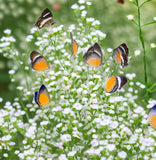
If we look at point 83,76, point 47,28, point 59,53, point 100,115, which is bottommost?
point 100,115

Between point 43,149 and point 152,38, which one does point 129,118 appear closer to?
point 43,149

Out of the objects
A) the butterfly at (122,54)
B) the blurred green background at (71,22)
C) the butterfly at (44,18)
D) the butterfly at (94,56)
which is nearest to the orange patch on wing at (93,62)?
the butterfly at (94,56)

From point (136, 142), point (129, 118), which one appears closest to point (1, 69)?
point (129, 118)

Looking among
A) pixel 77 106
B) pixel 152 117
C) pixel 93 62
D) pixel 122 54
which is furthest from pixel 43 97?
pixel 152 117

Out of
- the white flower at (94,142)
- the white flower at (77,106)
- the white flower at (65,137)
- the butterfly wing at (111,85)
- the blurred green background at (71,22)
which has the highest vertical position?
the blurred green background at (71,22)

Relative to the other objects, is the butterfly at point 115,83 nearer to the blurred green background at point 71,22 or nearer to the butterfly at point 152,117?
the butterfly at point 152,117

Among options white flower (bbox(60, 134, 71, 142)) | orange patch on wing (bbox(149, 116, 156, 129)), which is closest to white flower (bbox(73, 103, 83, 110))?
white flower (bbox(60, 134, 71, 142))

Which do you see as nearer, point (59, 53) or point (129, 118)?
point (129, 118)
